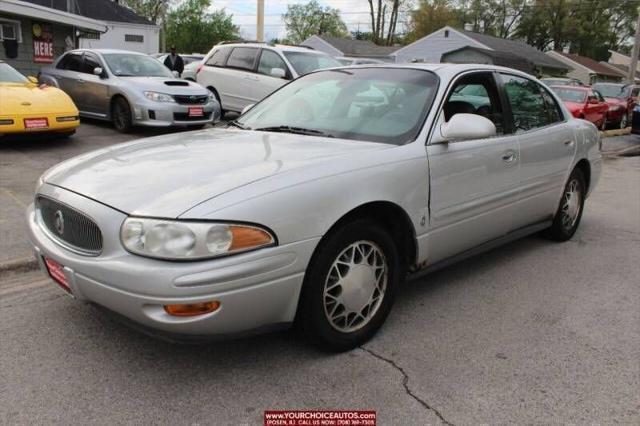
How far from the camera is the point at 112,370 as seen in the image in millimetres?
2787

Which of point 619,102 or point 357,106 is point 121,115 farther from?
point 619,102

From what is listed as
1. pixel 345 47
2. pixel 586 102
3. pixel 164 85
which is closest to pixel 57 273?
A: pixel 164 85

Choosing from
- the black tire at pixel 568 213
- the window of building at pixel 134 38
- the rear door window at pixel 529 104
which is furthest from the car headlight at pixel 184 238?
the window of building at pixel 134 38

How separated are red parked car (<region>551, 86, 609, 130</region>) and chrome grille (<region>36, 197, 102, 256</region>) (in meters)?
15.8

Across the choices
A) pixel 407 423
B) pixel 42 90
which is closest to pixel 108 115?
pixel 42 90

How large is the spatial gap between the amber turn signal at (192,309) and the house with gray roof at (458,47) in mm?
38340

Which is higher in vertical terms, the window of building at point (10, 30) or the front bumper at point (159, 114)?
the window of building at point (10, 30)

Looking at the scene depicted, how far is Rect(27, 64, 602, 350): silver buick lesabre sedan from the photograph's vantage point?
2.40 m

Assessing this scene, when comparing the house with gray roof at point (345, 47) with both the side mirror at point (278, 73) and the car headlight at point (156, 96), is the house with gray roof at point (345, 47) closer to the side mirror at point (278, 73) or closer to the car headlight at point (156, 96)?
the side mirror at point (278, 73)

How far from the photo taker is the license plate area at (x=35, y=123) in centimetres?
781

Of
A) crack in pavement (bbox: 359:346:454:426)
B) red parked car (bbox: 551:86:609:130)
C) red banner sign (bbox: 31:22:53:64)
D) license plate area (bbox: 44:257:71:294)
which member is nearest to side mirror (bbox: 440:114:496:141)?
crack in pavement (bbox: 359:346:454:426)

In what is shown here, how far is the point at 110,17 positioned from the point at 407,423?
37.4 m

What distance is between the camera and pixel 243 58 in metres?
11.3

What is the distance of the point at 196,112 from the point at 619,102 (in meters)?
16.0
